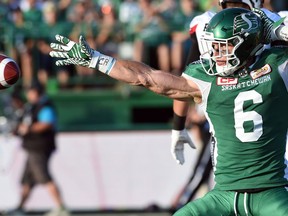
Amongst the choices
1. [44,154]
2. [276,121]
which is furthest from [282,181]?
[44,154]

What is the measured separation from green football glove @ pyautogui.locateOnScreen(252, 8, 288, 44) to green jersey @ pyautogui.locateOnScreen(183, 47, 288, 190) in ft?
0.27

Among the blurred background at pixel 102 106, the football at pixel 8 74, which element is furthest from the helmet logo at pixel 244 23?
the blurred background at pixel 102 106

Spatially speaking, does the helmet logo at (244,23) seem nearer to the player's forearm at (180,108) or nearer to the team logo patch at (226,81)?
the team logo patch at (226,81)

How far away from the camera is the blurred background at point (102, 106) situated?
1140 cm

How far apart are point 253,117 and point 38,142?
6.25 metres

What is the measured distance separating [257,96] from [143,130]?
261 inches

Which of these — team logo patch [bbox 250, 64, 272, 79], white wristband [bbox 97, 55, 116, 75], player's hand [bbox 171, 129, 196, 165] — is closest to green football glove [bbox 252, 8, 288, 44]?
team logo patch [bbox 250, 64, 272, 79]

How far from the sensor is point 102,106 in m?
12.4

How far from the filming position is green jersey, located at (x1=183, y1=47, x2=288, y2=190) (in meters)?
5.06

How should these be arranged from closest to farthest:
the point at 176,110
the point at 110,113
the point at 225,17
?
1. the point at 225,17
2. the point at 176,110
3. the point at 110,113

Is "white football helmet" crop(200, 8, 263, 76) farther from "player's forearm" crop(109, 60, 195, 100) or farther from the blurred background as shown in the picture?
the blurred background

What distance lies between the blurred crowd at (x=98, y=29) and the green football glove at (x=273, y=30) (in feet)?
22.3

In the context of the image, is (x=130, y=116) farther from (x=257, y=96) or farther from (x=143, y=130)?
(x=257, y=96)

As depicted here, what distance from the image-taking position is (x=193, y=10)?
12.4 metres
